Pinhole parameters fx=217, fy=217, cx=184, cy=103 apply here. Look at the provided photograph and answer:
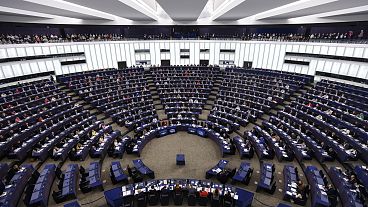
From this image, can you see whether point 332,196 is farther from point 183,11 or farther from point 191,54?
point 191,54

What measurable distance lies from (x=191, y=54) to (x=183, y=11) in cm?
1507

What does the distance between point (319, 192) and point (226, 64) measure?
27770 mm

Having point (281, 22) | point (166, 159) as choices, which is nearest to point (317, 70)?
point (281, 22)

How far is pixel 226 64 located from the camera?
36.9 meters

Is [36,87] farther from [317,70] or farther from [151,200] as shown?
[317,70]

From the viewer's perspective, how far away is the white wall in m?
24.8

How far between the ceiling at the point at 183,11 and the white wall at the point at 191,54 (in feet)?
11.8

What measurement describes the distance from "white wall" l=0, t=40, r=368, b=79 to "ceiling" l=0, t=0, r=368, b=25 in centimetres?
358

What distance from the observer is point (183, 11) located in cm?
2238

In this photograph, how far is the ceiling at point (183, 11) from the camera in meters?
16.2

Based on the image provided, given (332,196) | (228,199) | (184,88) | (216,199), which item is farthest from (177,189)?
(184,88)

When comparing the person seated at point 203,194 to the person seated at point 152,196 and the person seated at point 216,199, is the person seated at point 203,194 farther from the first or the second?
the person seated at point 152,196

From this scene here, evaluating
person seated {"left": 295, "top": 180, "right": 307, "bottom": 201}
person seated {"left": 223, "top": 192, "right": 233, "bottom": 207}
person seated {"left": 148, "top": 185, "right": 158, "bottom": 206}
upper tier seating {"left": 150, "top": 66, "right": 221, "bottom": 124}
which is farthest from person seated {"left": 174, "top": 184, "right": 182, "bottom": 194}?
upper tier seating {"left": 150, "top": 66, "right": 221, "bottom": 124}

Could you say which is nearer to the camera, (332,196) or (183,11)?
(332,196)
